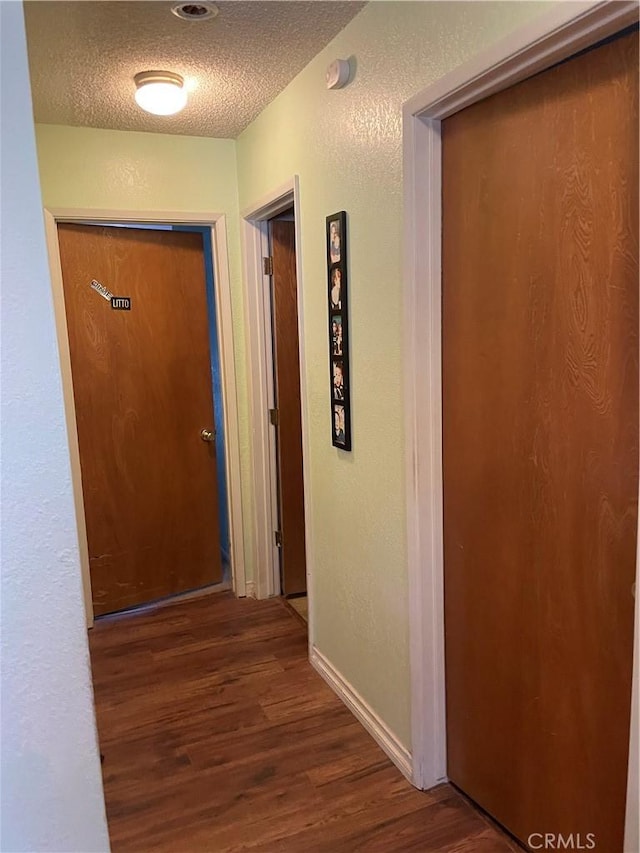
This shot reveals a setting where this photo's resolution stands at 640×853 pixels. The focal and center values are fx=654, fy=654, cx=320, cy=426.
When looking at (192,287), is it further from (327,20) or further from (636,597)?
(636,597)

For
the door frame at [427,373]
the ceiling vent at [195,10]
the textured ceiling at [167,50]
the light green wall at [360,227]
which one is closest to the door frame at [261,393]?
the light green wall at [360,227]

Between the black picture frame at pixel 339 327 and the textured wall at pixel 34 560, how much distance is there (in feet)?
4.93

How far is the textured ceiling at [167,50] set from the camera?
6.35 ft

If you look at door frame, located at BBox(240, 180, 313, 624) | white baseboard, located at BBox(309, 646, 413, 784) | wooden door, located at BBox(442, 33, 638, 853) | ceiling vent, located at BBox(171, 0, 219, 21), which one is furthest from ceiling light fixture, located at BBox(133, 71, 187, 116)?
white baseboard, located at BBox(309, 646, 413, 784)

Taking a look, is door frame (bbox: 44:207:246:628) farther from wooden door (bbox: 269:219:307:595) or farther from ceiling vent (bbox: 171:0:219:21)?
ceiling vent (bbox: 171:0:219:21)

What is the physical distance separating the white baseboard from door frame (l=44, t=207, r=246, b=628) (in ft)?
3.21

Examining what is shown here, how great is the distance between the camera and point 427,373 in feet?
6.23

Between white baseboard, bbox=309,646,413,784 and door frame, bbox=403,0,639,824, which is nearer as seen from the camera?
door frame, bbox=403,0,639,824

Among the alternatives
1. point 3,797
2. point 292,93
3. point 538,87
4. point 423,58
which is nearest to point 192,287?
point 292,93

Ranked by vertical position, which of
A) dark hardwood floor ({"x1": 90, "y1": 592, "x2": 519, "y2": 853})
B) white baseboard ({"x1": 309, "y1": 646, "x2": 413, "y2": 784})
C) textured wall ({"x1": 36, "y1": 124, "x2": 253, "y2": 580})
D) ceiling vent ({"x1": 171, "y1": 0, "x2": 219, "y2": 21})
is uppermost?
ceiling vent ({"x1": 171, "y1": 0, "x2": 219, "y2": 21})

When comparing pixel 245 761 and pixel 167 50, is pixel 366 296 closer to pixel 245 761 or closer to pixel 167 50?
pixel 167 50

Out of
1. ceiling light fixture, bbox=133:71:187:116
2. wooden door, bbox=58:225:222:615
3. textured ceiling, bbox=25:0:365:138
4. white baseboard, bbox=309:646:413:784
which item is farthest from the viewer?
wooden door, bbox=58:225:222:615

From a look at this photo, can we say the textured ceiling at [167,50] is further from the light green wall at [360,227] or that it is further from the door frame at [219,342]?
the door frame at [219,342]

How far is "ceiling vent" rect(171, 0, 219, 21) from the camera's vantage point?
189 cm
